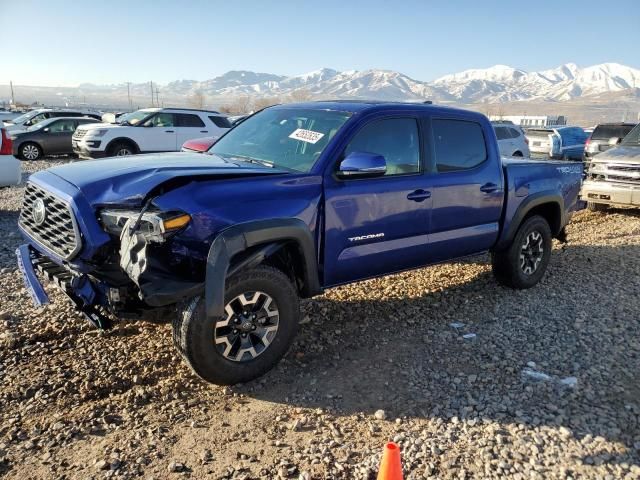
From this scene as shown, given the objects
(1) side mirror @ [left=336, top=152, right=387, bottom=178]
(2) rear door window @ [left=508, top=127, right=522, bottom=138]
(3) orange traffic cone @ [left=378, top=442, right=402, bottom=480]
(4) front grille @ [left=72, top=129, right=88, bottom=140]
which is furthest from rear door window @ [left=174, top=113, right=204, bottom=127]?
(3) orange traffic cone @ [left=378, top=442, right=402, bottom=480]

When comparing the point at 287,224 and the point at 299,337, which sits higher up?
the point at 287,224

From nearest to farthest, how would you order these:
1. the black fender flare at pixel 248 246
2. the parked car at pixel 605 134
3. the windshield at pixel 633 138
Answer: the black fender flare at pixel 248 246 < the windshield at pixel 633 138 < the parked car at pixel 605 134

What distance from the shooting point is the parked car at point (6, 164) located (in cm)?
860

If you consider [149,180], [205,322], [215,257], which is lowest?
[205,322]

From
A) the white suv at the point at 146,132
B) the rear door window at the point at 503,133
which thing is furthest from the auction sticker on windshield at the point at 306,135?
the rear door window at the point at 503,133

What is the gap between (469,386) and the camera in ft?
12.3

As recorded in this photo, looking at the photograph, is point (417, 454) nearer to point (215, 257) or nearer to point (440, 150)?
point (215, 257)

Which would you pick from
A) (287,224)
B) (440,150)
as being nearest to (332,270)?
(287,224)

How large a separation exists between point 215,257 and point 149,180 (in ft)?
2.23

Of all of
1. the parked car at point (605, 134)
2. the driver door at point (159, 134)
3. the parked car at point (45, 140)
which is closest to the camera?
the parked car at point (605, 134)

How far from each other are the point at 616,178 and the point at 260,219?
8.48m

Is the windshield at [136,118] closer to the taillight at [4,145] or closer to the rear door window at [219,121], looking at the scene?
the rear door window at [219,121]

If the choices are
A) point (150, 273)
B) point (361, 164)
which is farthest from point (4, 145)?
point (361, 164)

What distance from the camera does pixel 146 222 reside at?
3.17 metres
